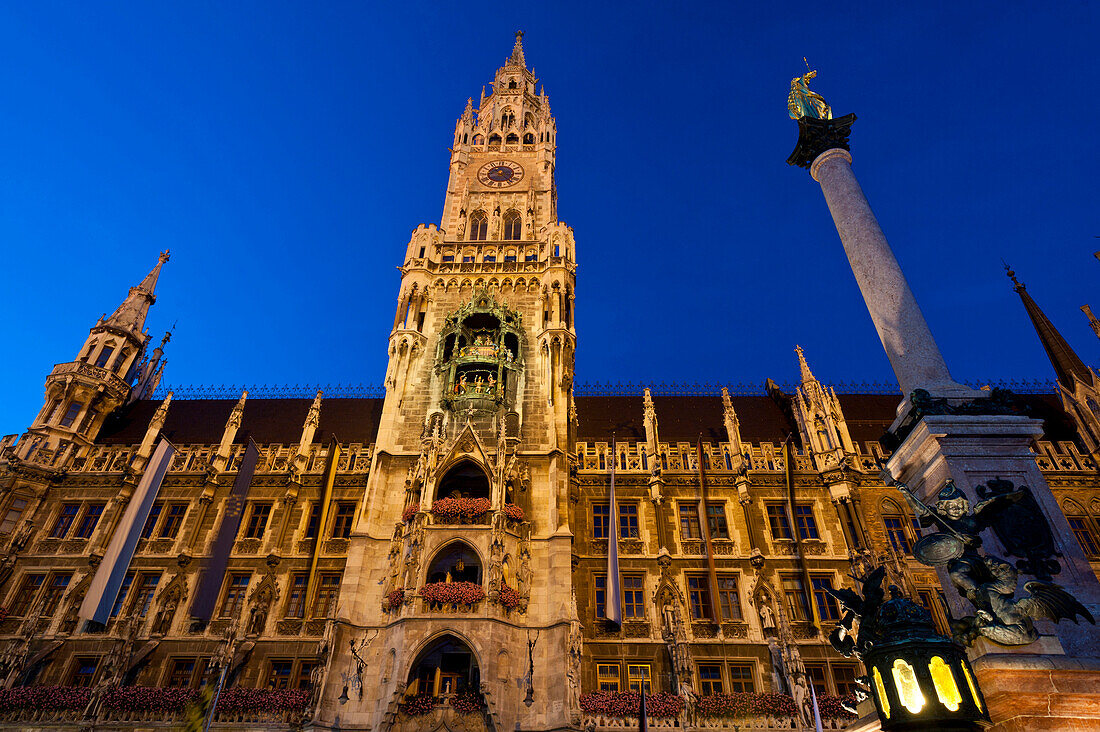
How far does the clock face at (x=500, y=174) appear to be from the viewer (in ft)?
131

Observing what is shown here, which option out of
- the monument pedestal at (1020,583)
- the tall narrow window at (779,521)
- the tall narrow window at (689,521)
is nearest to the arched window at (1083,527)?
the tall narrow window at (779,521)

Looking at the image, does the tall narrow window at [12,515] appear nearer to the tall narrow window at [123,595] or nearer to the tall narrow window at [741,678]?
the tall narrow window at [123,595]

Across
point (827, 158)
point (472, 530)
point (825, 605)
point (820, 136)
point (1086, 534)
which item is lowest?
point (825, 605)

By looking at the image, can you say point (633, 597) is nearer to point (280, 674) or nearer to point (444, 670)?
point (444, 670)

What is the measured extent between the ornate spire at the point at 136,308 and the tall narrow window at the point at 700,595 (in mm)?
33977

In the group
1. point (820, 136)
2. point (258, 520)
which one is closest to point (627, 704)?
point (258, 520)

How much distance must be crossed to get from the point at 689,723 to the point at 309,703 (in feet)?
41.7

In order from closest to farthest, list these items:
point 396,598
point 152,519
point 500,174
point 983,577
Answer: point 983,577
point 396,598
point 152,519
point 500,174

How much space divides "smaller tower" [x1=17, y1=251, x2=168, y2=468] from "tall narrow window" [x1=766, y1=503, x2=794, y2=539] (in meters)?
32.6

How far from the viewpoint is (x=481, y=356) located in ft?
97.1

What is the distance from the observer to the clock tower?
21688mm

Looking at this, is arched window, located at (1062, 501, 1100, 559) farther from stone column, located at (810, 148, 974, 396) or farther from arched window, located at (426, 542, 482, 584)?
arched window, located at (426, 542, 482, 584)

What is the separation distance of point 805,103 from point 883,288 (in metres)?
6.75

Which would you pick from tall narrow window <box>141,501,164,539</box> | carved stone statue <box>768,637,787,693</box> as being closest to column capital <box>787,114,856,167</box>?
carved stone statue <box>768,637,787,693</box>
